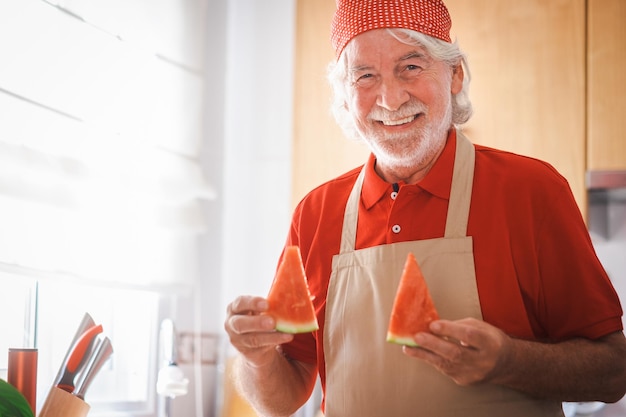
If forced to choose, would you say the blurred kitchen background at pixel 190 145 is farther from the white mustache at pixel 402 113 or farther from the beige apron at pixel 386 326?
the white mustache at pixel 402 113

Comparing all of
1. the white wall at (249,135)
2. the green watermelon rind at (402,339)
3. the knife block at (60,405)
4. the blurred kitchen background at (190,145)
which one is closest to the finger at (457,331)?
the green watermelon rind at (402,339)

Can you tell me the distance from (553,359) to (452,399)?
22 centimetres

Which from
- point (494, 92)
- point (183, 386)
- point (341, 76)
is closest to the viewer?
point (341, 76)

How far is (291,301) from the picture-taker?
146 centimetres

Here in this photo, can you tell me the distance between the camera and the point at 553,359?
53.2 inches

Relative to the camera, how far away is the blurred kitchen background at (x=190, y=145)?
2.19m

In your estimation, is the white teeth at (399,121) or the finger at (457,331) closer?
the finger at (457,331)

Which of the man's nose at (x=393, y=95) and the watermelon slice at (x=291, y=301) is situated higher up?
the man's nose at (x=393, y=95)

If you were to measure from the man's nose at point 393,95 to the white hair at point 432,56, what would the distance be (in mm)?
100

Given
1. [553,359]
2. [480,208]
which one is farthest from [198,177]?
[553,359]

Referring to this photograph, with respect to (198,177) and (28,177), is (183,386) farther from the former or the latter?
(198,177)

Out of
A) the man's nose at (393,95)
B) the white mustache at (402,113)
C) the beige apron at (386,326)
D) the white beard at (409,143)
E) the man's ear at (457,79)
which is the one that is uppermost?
the man's ear at (457,79)

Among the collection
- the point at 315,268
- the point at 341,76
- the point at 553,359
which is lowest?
the point at 553,359

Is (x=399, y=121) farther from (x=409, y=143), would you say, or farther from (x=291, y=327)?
(x=291, y=327)
